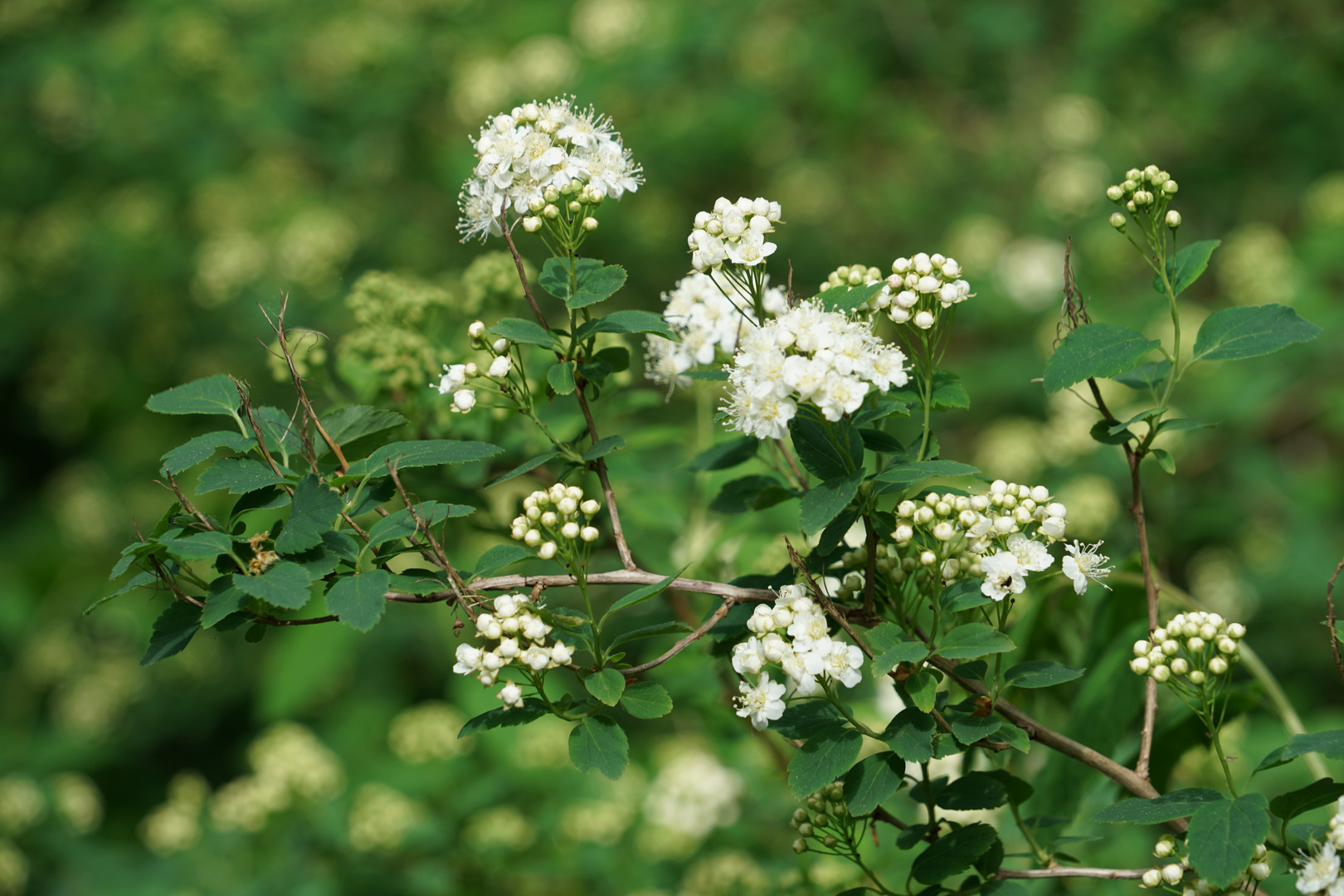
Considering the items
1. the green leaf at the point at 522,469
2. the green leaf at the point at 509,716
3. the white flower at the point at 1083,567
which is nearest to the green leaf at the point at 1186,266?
the white flower at the point at 1083,567

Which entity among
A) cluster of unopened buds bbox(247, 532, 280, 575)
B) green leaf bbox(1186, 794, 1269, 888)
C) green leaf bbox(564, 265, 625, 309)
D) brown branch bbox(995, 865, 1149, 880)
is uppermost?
green leaf bbox(564, 265, 625, 309)

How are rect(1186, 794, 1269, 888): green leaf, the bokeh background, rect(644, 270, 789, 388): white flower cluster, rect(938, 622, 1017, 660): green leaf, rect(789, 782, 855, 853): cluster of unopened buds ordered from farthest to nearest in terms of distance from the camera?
the bokeh background < rect(644, 270, 789, 388): white flower cluster < rect(789, 782, 855, 853): cluster of unopened buds < rect(938, 622, 1017, 660): green leaf < rect(1186, 794, 1269, 888): green leaf

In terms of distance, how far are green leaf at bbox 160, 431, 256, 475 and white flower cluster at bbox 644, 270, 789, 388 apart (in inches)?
21.5

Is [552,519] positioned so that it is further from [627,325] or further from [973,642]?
[973,642]

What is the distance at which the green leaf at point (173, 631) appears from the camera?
3.59 ft

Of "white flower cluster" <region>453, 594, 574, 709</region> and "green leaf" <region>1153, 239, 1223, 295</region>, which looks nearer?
"white flower cluster" <region>453, 594, 574, 709</region>

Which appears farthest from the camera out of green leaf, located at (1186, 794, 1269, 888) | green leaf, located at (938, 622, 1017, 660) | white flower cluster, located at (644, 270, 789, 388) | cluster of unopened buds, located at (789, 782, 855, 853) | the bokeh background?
the bokeh background

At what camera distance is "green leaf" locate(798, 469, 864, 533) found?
40.6 inches

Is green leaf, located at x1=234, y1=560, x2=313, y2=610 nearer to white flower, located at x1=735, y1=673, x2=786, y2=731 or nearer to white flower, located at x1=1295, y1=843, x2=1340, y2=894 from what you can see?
white flower, located at x1=735, y1=673, x2=786, y2=731

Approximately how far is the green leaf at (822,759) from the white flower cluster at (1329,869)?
0.42 m

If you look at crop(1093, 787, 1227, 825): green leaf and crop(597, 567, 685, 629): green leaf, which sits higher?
crop(597, 567, 685, 629): green leaf

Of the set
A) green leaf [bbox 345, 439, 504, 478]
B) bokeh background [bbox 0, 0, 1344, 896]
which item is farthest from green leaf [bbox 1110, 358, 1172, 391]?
bokeh background [bbox 0, 0, 1344, 896]

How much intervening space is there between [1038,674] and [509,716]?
567mm

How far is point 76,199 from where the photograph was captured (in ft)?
17.4
